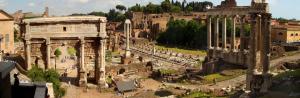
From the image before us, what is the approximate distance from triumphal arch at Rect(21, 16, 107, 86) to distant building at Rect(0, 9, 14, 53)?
47.6 ft

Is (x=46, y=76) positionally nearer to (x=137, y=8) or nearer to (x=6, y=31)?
(x=6, y=31)

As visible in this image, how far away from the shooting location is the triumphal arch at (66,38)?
36844 mm

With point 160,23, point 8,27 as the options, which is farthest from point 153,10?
point 8,27

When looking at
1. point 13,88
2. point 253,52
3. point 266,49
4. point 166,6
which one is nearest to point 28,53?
point 253,52

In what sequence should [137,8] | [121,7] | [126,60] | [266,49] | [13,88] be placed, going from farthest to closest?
1. [121,7]
2. [137,8]
3. [126,60]
4. [266,49]
5. [13,88]

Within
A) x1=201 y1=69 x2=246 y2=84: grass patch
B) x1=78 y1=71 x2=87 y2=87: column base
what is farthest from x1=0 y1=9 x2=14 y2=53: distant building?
x1=201 y1=69 x2=246 y2=84: grass patch

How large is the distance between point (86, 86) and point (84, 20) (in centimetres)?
541

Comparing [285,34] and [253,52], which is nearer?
[253,52]

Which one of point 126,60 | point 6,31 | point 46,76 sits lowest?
point 126,60

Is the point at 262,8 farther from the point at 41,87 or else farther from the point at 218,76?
the point at 41,87

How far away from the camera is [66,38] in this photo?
37.4 meters

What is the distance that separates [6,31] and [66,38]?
1688 cm

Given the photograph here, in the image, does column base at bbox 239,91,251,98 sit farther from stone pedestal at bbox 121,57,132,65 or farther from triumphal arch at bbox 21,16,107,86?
stone pedestal at bbox 121,57,132,65

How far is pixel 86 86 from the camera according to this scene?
37500mm
